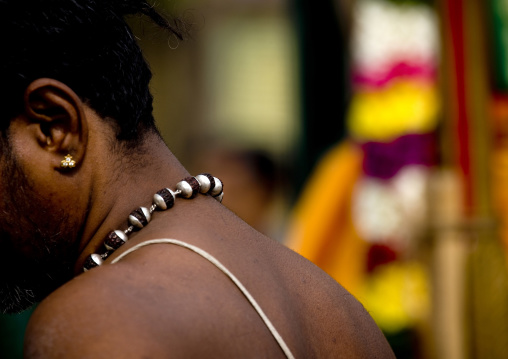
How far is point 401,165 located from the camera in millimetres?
4879

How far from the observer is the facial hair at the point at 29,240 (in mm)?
1732

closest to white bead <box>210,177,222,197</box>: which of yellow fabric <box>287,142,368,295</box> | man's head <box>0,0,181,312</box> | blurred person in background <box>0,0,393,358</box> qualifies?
blurred person in background <box>0,0,393,358</box>

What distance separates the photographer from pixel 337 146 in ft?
17.9

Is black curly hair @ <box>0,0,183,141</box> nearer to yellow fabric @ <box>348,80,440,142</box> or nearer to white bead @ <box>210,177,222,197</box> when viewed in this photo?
white bead @ <box>210,177,222,197</box>

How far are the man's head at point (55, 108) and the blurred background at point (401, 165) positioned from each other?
163cm

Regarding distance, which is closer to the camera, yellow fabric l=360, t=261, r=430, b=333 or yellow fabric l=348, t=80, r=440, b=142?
yellow fabric l=360, t=261, r=430, b=333

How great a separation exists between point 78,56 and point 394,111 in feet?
11.5

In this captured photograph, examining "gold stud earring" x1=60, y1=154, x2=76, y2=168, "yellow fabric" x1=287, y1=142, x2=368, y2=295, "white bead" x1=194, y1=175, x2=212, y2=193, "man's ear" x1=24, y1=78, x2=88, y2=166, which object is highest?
"man's ear" x1=24, y1=78, x2=88, y2=166

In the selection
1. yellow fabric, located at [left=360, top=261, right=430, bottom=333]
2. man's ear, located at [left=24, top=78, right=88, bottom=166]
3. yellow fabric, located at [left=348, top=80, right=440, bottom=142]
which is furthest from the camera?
yellow fabric, located at [left=348, top=80, right=440, bottom=142]

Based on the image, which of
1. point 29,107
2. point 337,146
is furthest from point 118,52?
point 337,146

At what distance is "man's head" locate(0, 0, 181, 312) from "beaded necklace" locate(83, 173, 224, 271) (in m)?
0.08

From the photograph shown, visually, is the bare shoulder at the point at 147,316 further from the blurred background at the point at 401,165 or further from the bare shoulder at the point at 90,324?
the blurred background at the point at 401,165

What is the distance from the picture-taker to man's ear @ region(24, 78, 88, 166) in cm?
165

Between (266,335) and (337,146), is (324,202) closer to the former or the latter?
(337,146)
